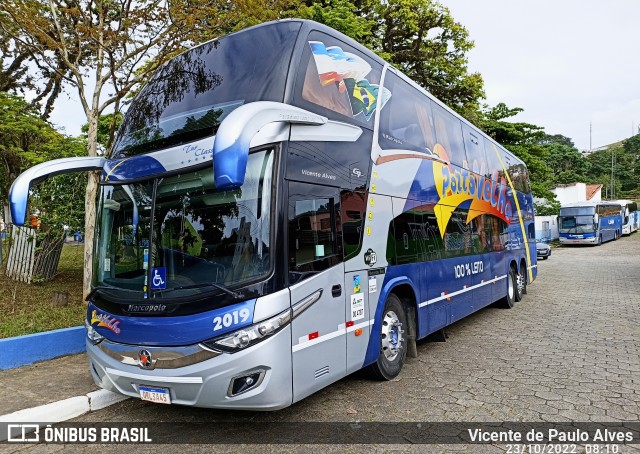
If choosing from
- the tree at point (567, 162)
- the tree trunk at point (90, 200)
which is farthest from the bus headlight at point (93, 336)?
the tree at point (567, 162)

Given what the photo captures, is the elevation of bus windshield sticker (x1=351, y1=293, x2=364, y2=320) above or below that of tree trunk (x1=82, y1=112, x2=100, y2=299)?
below

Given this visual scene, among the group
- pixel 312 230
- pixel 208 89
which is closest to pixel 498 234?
pixel 312 230

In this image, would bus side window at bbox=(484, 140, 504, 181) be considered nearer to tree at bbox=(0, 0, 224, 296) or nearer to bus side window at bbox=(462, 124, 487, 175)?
bus side window at bbox=(462, 124, 487, 175)

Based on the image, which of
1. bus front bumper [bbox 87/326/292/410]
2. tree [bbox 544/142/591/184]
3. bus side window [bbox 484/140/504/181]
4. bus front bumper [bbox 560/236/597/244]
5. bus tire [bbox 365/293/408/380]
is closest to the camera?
bus front bumper [bbox 87/326/292/410]

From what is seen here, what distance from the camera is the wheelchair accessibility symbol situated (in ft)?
12.5

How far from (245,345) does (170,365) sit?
0.68 metres

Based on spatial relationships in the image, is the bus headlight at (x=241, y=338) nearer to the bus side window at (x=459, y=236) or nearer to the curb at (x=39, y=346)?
the curb at (x=39, y=346)

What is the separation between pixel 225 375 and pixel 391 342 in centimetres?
253

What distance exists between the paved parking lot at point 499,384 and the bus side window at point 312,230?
4.92ft

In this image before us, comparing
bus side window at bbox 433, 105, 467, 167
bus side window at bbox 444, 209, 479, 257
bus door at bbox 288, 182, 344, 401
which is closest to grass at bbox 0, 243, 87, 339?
bus door at bbox 288, 182, 344, 401

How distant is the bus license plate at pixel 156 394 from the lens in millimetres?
3646

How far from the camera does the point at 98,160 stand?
486cm

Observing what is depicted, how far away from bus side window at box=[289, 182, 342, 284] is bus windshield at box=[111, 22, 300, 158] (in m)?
0.95

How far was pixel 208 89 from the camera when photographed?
4.55m
